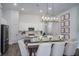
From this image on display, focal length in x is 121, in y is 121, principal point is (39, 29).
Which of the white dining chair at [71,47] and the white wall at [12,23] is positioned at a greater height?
the white wall at [12,23]

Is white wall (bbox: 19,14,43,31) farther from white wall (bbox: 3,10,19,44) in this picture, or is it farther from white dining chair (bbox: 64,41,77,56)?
white dining chair (bbox: 64,41,77,56)

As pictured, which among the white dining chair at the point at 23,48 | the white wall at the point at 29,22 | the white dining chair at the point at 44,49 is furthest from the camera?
the white wall at the point at 29,22

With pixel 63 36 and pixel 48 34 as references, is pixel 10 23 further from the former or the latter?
pixel 63 36

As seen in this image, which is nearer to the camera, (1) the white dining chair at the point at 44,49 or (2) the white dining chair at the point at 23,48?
(2) the white dining chair at the point at 23,48

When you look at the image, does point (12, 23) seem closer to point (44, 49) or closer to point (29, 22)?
point (29, 22)

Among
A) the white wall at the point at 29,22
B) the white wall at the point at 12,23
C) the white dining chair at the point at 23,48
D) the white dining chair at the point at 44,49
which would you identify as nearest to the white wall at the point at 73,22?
the white dining chair at the point at 44,49

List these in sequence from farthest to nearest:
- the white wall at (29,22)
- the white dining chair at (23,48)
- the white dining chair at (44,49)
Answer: the white wall at (29,22) < the white dining chair at (44,49) < the white dining chair at (23,48)

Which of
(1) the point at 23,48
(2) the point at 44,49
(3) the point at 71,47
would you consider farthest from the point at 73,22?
(1) the point at 23,48

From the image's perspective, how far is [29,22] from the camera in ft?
11.2

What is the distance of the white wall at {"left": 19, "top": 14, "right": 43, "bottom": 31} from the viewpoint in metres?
3.40

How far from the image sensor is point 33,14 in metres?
3.46

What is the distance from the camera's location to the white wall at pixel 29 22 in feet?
11.1

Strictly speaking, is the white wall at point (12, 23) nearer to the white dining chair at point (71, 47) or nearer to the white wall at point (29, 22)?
the white wall at point (29, 22)

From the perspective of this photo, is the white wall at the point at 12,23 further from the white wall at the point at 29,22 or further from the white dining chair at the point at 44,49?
the white dining chair at the point at 44,49
